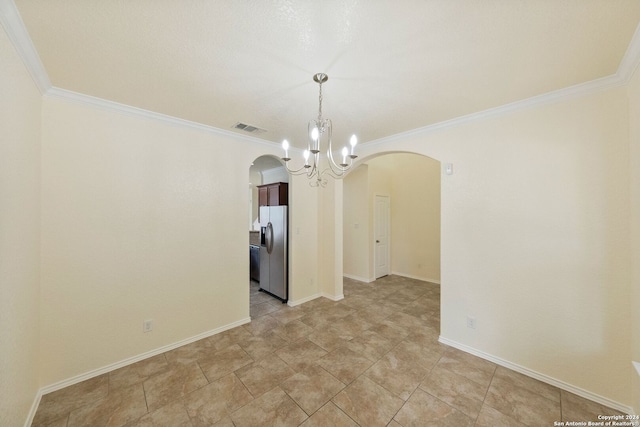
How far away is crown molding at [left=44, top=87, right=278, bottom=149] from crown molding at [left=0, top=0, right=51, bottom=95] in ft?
0.47

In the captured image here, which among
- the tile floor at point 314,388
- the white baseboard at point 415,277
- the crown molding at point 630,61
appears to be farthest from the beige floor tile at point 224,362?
the white baseboard at point 415,277

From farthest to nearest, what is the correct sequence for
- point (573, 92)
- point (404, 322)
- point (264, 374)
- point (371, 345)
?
point (404, 322)
point (371, 345)
point (264, 374)
point (573, 92)

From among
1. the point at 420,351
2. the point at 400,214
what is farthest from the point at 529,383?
the point at 400,214

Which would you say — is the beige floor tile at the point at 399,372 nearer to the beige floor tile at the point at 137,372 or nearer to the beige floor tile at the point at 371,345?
the beige floor tile at the point at 371,345

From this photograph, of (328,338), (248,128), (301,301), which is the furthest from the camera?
(301,301)

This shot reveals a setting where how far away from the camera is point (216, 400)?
1.95 m

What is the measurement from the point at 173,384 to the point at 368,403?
5.88 ft

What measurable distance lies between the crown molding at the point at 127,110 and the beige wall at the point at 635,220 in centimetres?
385

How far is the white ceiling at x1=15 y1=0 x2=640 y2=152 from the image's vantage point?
129 centimetres

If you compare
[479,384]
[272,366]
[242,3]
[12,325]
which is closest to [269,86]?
[242,3]

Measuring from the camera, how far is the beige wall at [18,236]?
138 cm

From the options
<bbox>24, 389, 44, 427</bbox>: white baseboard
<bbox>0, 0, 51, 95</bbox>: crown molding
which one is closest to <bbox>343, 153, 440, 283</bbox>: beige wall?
<bbox>0, 0, 51, 95</bbox>: crown molding

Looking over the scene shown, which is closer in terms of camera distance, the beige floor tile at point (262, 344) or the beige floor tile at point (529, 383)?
the beige floor tile at point (529, 383)

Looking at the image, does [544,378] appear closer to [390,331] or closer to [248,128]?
[390,331]
